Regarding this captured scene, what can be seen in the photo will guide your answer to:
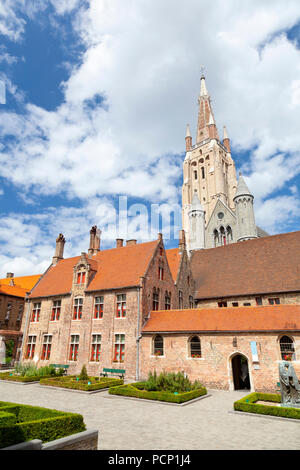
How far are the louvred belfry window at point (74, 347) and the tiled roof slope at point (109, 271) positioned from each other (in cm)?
497

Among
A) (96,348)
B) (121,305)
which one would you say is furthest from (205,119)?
(96,348)

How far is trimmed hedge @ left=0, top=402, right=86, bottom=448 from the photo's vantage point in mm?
7520

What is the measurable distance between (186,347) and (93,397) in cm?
830

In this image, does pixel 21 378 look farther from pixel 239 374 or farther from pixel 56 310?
pixel 239 374

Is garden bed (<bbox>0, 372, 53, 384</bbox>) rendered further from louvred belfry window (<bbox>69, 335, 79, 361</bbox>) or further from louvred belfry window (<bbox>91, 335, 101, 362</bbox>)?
louvred belfry window (<bbox>91, 335, 101, 362</bbox>)

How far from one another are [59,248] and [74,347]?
1593cm

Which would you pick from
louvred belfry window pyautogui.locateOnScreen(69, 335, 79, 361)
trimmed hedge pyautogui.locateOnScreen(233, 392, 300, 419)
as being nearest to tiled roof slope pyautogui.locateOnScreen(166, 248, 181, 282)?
louvred belfry window pyautogui.locateOnScreen(69, 335, 79, 361)

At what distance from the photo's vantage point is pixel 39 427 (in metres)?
8.37

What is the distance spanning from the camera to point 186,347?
76.0ft

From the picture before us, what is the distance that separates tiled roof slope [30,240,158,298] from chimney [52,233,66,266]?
1.75 meters

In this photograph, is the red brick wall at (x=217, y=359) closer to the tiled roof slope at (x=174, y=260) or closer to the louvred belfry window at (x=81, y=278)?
the tiled roof slope at (x=174, y=260)

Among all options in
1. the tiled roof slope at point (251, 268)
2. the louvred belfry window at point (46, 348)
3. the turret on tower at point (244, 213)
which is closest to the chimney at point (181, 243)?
the tiled roof slope at point (251, 268)
